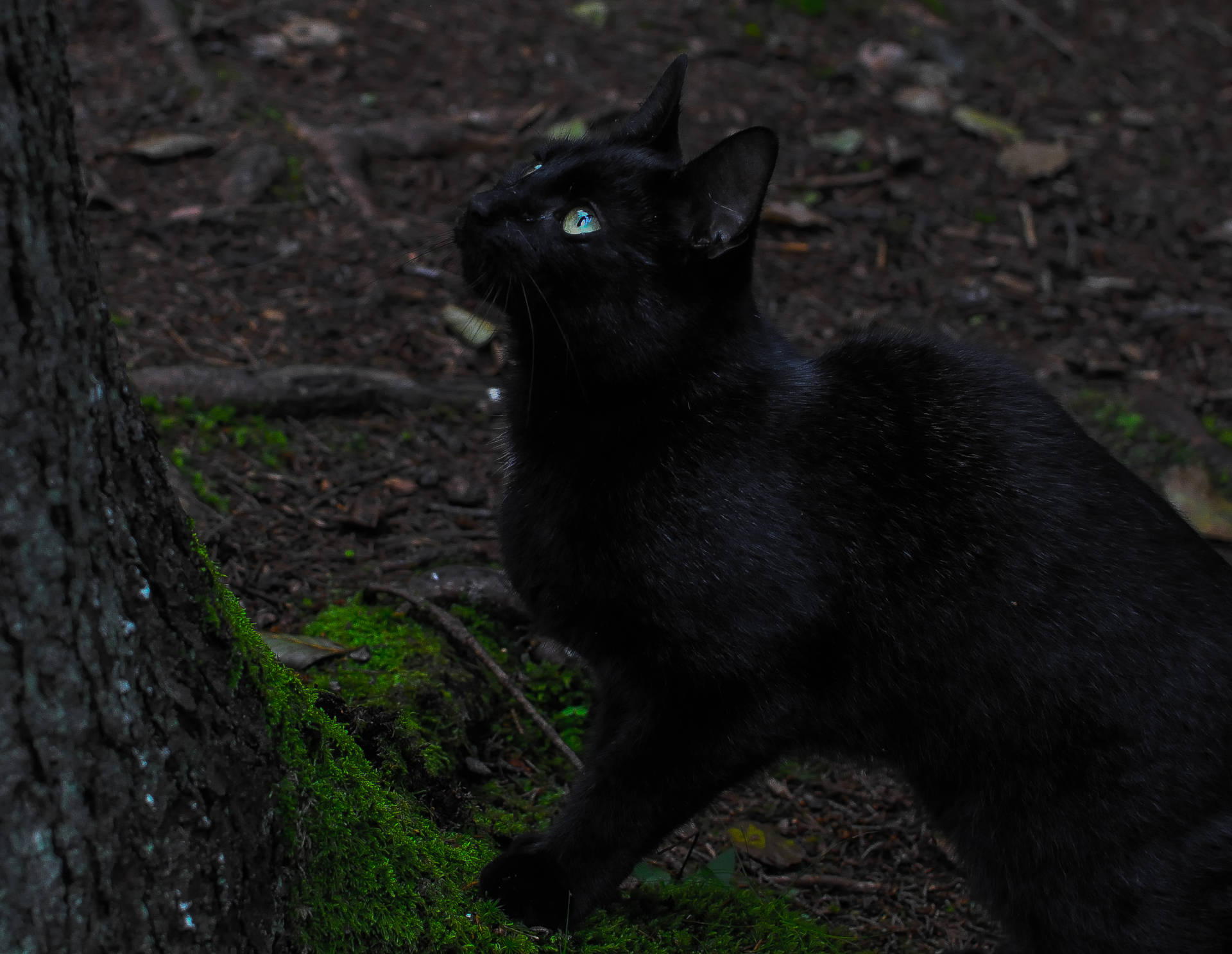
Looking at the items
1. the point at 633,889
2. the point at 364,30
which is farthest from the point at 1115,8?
the point at 633,889

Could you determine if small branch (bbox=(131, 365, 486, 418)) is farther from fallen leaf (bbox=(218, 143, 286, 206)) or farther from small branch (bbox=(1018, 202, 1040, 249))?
small branch (bbox=(1018, 202, 1040, 249))

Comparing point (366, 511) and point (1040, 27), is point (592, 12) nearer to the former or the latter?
point (1040, 27)

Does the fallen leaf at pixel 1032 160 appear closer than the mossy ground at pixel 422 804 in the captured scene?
No

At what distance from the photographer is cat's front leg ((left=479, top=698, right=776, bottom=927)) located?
2.69 metres

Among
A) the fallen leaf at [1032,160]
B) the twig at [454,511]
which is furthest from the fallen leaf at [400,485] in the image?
the fallen leaf at [1032,160]

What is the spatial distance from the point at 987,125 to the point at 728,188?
224 inches

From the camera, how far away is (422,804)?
2.82m

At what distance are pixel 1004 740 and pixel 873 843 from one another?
116 cm

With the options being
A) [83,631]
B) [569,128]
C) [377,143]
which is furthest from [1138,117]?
[83,631]

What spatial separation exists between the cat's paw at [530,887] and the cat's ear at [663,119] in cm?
200

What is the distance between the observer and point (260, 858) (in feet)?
6.73

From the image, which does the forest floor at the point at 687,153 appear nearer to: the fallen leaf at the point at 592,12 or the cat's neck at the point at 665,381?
the fallen leaf at the point at 592,12

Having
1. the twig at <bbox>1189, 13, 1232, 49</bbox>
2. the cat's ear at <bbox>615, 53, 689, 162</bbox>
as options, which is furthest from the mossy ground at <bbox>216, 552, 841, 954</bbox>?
the twig at <bbox>1189, 13, 1232, 49</bbox>

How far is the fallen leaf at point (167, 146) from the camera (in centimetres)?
602
